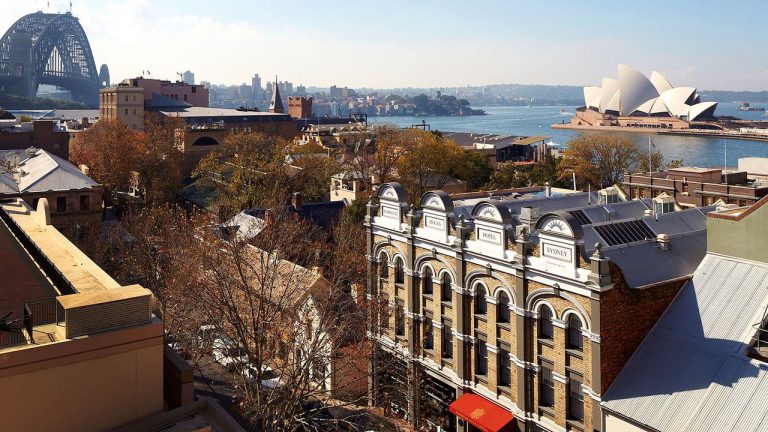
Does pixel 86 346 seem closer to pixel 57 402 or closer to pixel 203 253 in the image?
pixel 57 402

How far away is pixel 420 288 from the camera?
26.7 m

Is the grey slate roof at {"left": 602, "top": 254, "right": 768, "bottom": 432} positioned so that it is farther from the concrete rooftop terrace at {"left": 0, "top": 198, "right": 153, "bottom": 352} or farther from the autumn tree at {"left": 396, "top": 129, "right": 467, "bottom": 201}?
the autumn tree at {"left": 396, "top": 129, "right": 467, "bottom": 201}

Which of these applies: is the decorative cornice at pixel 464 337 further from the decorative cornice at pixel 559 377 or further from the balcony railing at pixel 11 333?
the balcony railing at pixel 11 333

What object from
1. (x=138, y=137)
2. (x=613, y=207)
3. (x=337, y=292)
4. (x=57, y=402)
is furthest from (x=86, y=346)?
(x=138, y=137)

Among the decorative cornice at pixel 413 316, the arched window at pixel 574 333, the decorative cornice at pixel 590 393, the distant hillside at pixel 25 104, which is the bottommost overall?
the decorative cornice at pixel 590 393

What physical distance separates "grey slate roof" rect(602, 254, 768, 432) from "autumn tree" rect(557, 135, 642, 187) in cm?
4482

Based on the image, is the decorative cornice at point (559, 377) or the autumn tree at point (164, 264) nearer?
the decorative cornice at point (559, 377)

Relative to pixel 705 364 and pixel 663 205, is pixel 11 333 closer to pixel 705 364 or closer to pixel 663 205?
pixel 705 364

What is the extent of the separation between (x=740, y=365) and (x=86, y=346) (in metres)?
16.2

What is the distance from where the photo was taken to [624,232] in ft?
81.5

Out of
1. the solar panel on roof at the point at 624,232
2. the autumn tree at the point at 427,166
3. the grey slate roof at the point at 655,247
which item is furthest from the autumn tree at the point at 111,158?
the solar panel on roof at the point at 624,232

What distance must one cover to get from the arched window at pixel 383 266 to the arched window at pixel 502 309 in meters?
6.61

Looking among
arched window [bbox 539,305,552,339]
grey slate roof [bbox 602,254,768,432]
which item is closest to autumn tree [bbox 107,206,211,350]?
arched window [bbox 539,305,552,339]

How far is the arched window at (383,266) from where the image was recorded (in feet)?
94.1
